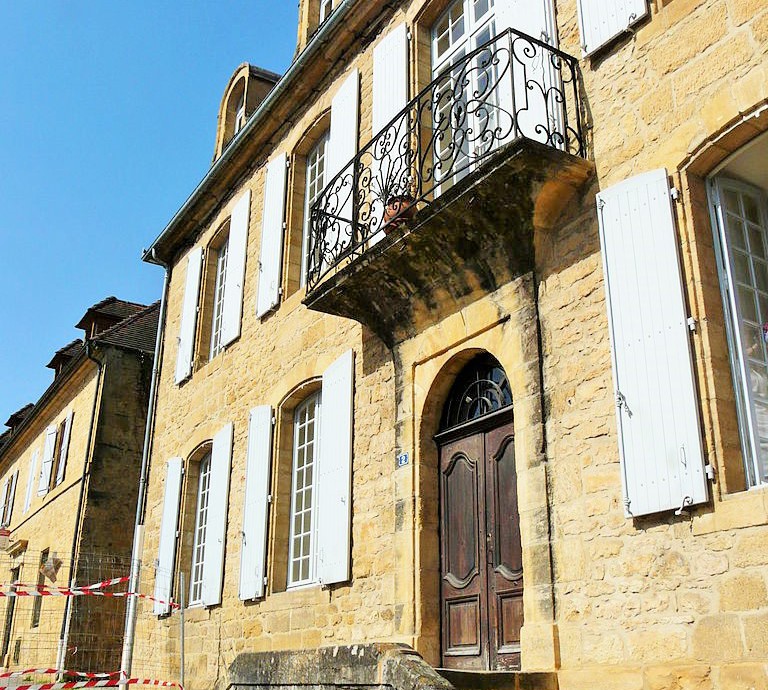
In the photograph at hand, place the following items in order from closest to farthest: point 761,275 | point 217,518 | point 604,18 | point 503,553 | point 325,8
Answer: point 761,275 < point 604,18 < point 503,553 < point 217,518 < point 325,8

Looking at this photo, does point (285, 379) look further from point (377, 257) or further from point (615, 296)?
point (615, 296)

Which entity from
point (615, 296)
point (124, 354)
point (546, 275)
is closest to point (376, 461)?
point (546, 275)

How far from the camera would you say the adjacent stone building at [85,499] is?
14.1m

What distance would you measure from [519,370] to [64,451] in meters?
13.3

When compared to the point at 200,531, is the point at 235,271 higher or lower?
higher

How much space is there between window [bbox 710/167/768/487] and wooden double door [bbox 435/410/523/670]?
6.42 ft

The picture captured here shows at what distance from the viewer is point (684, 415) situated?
5023 mm

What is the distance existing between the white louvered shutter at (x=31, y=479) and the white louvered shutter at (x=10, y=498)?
200cm

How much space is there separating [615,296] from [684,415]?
3.11ft

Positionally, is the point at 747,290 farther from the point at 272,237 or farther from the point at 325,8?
the point at 325,8

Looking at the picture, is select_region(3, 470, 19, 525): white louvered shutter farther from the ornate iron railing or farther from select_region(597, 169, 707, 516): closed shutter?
select_region(597, 169, 707, 516): closed shutter

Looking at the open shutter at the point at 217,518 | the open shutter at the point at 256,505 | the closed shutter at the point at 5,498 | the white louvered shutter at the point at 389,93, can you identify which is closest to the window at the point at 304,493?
the open shutter at the point at 256,505

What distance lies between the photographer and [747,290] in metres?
5.43

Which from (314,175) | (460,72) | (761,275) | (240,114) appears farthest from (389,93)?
(240,114)
